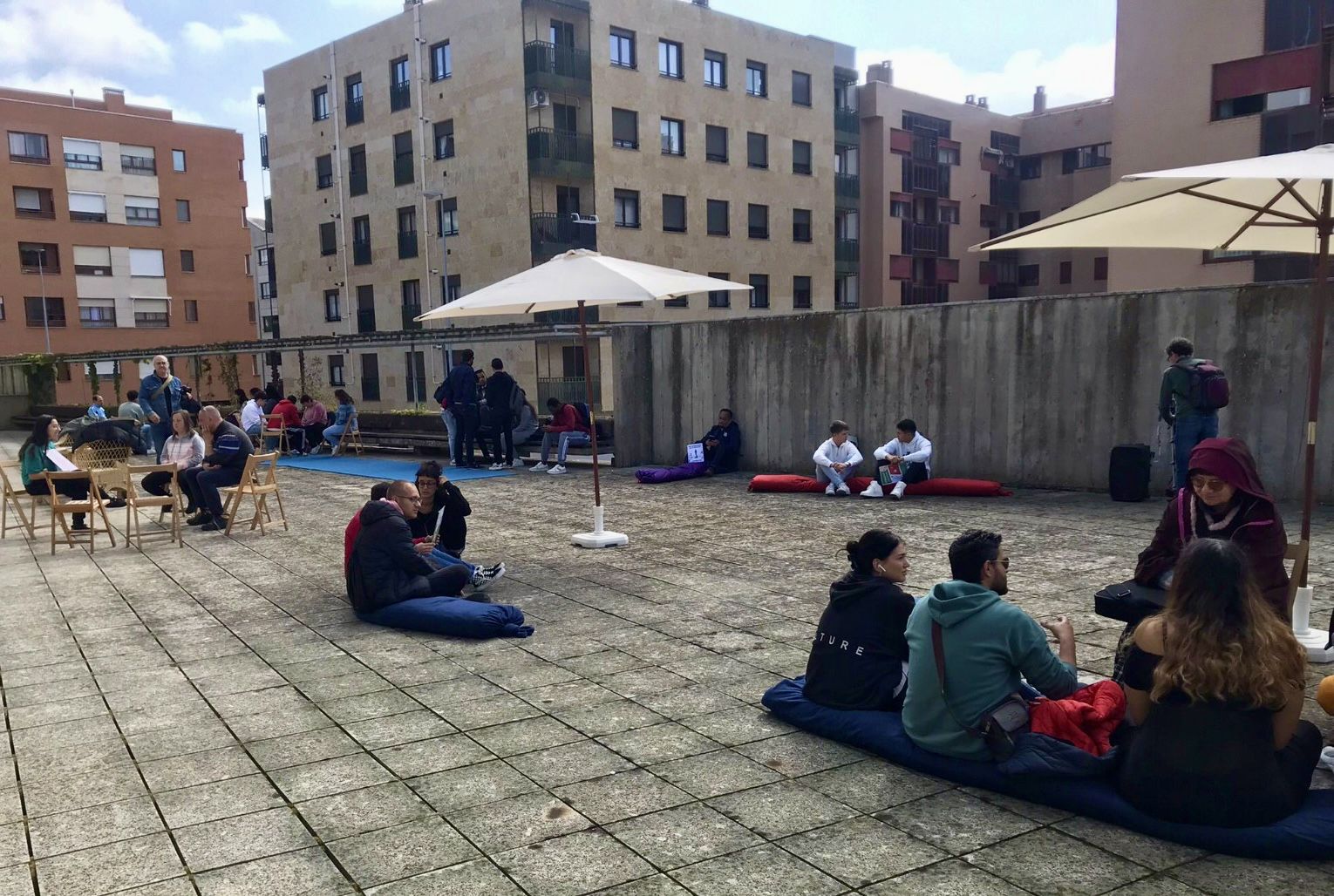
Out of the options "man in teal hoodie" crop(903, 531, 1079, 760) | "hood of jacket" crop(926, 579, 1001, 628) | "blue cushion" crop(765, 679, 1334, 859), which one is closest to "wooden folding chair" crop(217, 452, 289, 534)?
"blue cushion" crop(765, 679, 1334, 859)

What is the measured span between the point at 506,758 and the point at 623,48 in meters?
37.9

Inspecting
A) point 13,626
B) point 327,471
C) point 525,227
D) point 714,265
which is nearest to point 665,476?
point 327,471

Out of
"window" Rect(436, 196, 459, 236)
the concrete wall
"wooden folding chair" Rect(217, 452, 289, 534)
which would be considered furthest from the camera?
"window" Rect(436, 196, 459, 236)

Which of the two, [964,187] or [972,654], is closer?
[972,654]

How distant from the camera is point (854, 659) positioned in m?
4.77

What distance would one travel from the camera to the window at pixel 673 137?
39.8 m

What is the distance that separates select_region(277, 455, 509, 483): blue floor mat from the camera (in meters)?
16.5

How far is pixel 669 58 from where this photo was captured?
40000mm

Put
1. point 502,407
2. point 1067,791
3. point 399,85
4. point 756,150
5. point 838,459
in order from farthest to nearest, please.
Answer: point 756,150
point 399,85
point 502,407
point 838,459
point 1067,791

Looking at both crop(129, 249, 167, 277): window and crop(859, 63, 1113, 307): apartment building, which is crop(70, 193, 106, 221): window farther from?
crop(859, 63, 1113, 307): apartment building

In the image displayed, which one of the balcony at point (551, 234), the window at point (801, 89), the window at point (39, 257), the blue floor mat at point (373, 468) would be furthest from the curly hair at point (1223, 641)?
the window at point (39, 257)

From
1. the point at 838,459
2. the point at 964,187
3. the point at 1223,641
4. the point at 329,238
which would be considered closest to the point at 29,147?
the point at 329,238

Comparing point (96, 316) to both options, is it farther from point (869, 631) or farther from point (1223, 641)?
point (1223, 641)

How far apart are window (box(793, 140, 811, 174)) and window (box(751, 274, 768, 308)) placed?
510 cm
